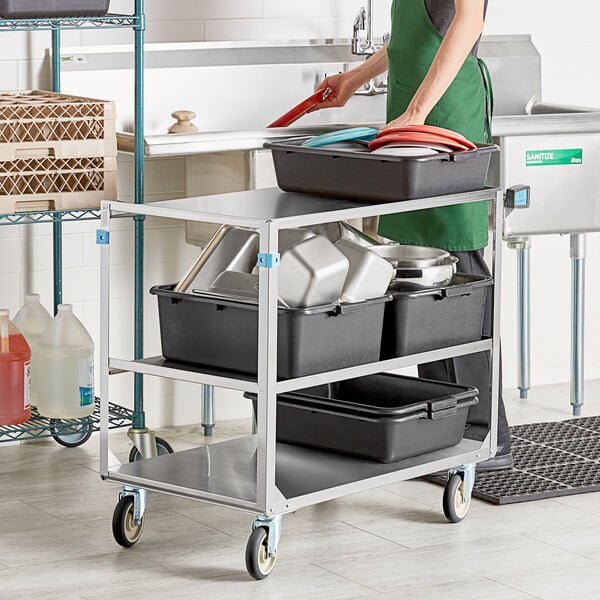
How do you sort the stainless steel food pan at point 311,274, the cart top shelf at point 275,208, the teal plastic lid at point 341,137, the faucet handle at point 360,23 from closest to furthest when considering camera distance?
1. the cart top shelf at point 275,208
2. the stainless steel food pan at point 311,274
3. the teal plastic lid at point 341,137
4. the faucet handle at point 360,23

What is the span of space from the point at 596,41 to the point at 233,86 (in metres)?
1.38

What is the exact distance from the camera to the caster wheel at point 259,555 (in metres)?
A: 3.06

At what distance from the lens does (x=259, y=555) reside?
308 centimetres

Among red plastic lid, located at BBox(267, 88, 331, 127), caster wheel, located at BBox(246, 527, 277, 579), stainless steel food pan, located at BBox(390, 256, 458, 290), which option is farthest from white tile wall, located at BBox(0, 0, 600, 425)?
caster wheel, located at BBox(246, 527, 277, 579)

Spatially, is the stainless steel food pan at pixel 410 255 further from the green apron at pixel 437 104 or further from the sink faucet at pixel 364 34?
the sink faucet at pixel 364 34

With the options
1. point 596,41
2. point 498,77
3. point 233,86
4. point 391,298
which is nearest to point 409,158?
point 391,298

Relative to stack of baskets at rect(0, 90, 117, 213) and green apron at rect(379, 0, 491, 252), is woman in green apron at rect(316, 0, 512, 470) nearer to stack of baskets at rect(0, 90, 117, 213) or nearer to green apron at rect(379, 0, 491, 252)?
green apron at rect(379, 0, 491, 252)

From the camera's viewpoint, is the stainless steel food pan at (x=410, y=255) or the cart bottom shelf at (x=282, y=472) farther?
the stainless steel food pan at (x=410, y=255)

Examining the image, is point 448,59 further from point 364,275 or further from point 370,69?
point 364,275

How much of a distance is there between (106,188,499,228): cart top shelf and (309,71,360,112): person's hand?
573mm

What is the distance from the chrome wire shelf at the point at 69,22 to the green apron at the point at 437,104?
0.68 metres

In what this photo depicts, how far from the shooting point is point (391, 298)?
3.24m

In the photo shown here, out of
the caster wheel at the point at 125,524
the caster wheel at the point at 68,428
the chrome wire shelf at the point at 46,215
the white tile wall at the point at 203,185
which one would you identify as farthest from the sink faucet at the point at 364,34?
the caster wheel at the point at 125,524

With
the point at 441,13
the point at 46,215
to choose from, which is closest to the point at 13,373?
the point at 46,215
